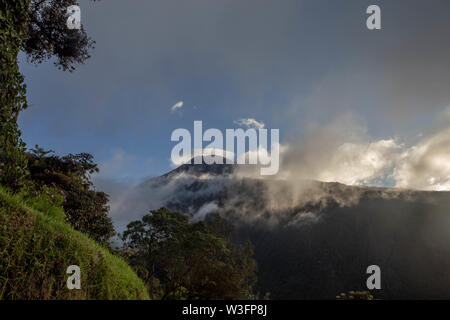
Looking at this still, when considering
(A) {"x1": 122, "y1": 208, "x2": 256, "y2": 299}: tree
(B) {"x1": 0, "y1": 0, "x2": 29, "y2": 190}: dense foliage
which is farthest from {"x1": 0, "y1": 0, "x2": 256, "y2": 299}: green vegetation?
(A) {"x1": 122, "y1": 208, "x2": 256, "y2": 299}: tree

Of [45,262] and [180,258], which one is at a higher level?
[45,262]

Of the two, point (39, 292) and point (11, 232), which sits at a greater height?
point (11, 232)

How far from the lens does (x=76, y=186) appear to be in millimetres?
9828

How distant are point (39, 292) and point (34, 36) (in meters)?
9.76

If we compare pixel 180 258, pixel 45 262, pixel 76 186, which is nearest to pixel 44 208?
pixel 45 262

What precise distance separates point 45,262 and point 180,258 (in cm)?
1156

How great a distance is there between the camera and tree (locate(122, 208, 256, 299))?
44.0ft

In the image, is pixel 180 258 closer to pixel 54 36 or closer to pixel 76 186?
pixel 76 186

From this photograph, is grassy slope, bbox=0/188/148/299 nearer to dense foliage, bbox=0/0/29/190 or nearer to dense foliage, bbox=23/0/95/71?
dense foliage, bbox=0/0/29/190

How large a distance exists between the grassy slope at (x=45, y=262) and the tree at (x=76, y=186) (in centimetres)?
576

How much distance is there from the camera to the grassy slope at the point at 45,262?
2543mm

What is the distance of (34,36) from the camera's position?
8375 mm
